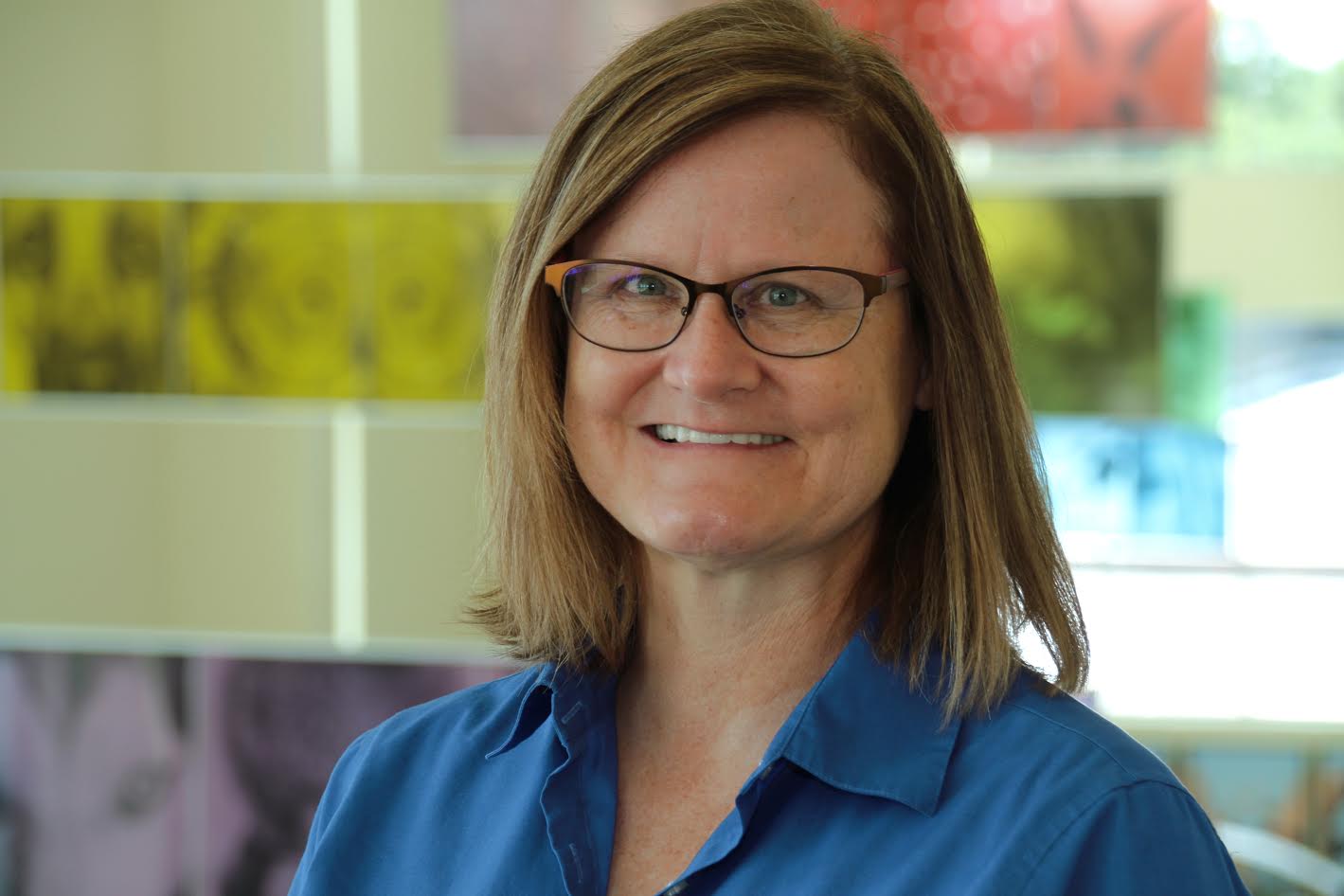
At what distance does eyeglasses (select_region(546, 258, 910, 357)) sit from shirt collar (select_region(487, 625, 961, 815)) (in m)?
0.28

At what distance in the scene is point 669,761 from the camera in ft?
4.75

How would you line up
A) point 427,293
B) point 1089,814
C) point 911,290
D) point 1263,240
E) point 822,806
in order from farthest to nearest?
point 427,293, point 1263,240, point 911,290, point 822,806, point 1089,814

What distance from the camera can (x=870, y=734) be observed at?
1305 mm

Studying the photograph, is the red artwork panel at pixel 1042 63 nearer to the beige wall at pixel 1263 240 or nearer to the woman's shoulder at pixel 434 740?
the beige wall at pixel 1263 240

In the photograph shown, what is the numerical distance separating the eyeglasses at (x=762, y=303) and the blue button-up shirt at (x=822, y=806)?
285 mm

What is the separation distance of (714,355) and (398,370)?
2349 millimetres

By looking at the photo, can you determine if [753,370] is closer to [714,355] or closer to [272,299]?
[714,355]

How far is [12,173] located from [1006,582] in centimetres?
305

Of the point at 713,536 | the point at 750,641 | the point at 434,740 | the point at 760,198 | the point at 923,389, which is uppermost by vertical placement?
the point at 760,198

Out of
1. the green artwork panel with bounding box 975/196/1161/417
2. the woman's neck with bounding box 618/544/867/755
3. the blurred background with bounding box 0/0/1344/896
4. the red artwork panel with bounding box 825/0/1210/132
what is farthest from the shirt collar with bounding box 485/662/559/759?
the red artwork panel with bounding box 825/0/1210/132

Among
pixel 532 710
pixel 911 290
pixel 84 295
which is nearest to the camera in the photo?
pixel 911 290

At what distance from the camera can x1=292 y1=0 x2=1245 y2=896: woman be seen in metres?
1.28

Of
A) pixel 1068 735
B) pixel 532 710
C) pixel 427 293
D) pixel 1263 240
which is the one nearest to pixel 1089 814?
pixel 1068 735

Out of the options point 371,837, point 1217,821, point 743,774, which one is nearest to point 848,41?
point 743,774
